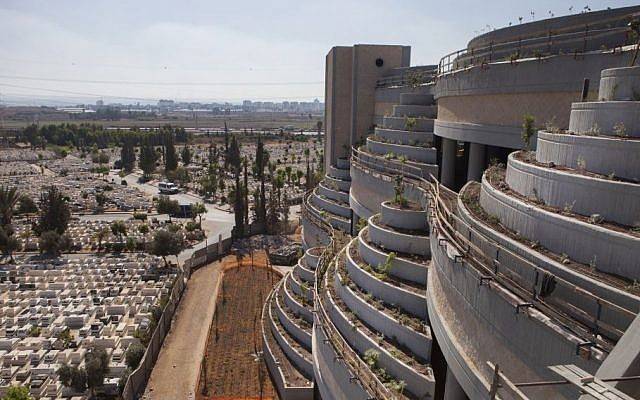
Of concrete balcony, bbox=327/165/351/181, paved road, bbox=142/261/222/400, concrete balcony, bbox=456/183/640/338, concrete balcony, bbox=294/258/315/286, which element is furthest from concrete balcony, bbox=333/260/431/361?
concrete balcony, bbox=327/165/351/181

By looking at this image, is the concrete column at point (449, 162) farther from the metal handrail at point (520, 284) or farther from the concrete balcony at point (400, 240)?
the metal handrail at point (520, 284)

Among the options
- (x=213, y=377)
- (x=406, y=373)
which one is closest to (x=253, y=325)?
(x=213, y=377)

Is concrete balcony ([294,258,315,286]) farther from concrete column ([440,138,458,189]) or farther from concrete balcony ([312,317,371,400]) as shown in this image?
concrete column ([440,138,458,189])

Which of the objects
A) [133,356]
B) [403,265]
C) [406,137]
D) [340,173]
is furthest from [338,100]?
[403,265]

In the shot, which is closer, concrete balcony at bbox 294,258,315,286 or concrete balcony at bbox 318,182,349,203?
concrete balcony at bbox 294,258,315,286

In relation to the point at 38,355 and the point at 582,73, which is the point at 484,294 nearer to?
the point at 582,73
